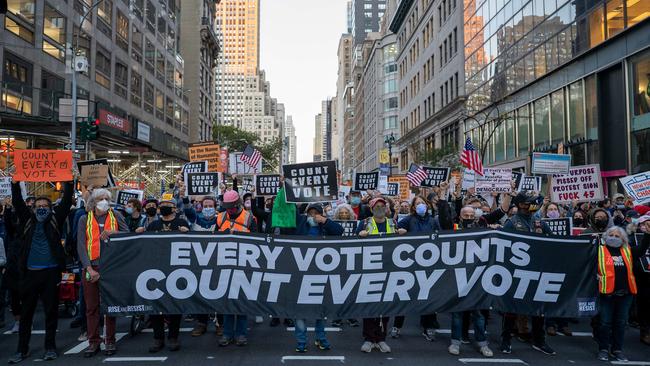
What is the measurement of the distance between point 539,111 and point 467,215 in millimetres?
23760

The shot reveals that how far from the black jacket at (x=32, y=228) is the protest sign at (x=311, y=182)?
3050mm

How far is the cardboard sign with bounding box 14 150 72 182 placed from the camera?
28.8 feet

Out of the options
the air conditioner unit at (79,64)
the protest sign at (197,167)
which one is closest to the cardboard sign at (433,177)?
the protest sign at (197,167)

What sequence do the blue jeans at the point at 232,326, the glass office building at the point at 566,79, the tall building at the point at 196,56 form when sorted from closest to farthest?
the blue jeans at the point at 232,326, the glass office building at the point at 566,79, the tall building at the point at 196,56

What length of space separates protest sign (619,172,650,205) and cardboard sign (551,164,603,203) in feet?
4.28

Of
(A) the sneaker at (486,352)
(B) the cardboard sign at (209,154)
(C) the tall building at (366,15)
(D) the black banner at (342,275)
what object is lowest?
(A) the sneaker at (486,352)

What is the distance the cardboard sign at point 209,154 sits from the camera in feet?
55.3

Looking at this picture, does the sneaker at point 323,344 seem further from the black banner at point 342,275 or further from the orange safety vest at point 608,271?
the orange safety vest at point 608,271

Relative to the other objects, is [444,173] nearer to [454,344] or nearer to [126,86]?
[454,344]

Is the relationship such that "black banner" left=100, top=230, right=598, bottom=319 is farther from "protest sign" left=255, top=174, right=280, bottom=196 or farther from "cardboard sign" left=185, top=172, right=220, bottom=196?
"cardboard sign" left=185, top=172, right=220, bottom=196

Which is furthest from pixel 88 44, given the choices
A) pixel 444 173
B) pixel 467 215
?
pixel 467 215

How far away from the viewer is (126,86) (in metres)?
38.5

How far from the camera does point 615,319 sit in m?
6.65

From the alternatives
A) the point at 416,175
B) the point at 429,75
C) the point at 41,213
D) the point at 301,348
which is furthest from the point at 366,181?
the point at 429,75
